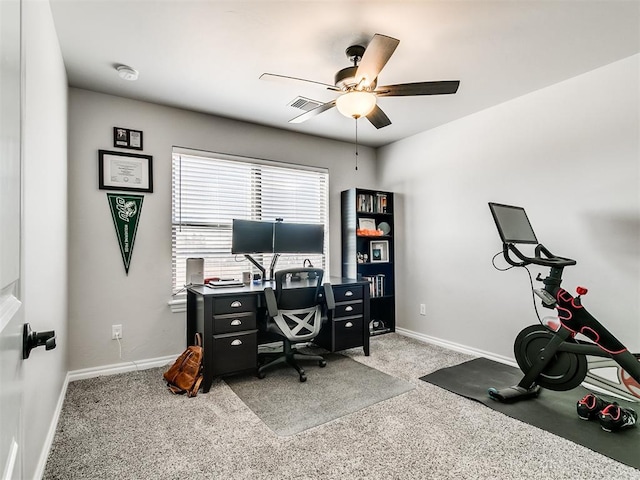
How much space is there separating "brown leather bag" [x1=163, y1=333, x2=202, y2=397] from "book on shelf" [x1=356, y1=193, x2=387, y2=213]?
2410 millimetres

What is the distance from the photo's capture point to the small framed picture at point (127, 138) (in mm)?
3006

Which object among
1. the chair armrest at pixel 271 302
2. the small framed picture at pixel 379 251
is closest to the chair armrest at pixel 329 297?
the chair armrest at pixel 271 302

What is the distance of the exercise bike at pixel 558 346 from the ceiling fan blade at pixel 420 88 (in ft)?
2.60

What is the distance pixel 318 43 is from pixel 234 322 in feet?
6.85

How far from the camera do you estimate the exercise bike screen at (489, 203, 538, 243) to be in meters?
2.29

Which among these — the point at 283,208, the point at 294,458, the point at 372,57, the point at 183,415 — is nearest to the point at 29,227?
the point at 183,415

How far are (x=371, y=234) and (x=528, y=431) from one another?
250cm

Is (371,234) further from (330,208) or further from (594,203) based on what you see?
(594,203)

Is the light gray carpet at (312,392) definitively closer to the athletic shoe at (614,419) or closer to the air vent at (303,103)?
the athletic shoe at (614,419)

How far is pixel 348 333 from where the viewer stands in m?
3.33

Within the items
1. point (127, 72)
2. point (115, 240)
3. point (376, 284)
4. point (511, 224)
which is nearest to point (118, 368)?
point (115, 240)

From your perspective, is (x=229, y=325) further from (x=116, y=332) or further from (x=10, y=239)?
(x=10, y=239)

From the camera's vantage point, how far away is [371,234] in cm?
415

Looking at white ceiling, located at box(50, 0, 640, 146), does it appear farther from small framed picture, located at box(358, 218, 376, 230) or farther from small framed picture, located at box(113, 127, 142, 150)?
small framed picture, located at box(358, 218, 376, 230)
